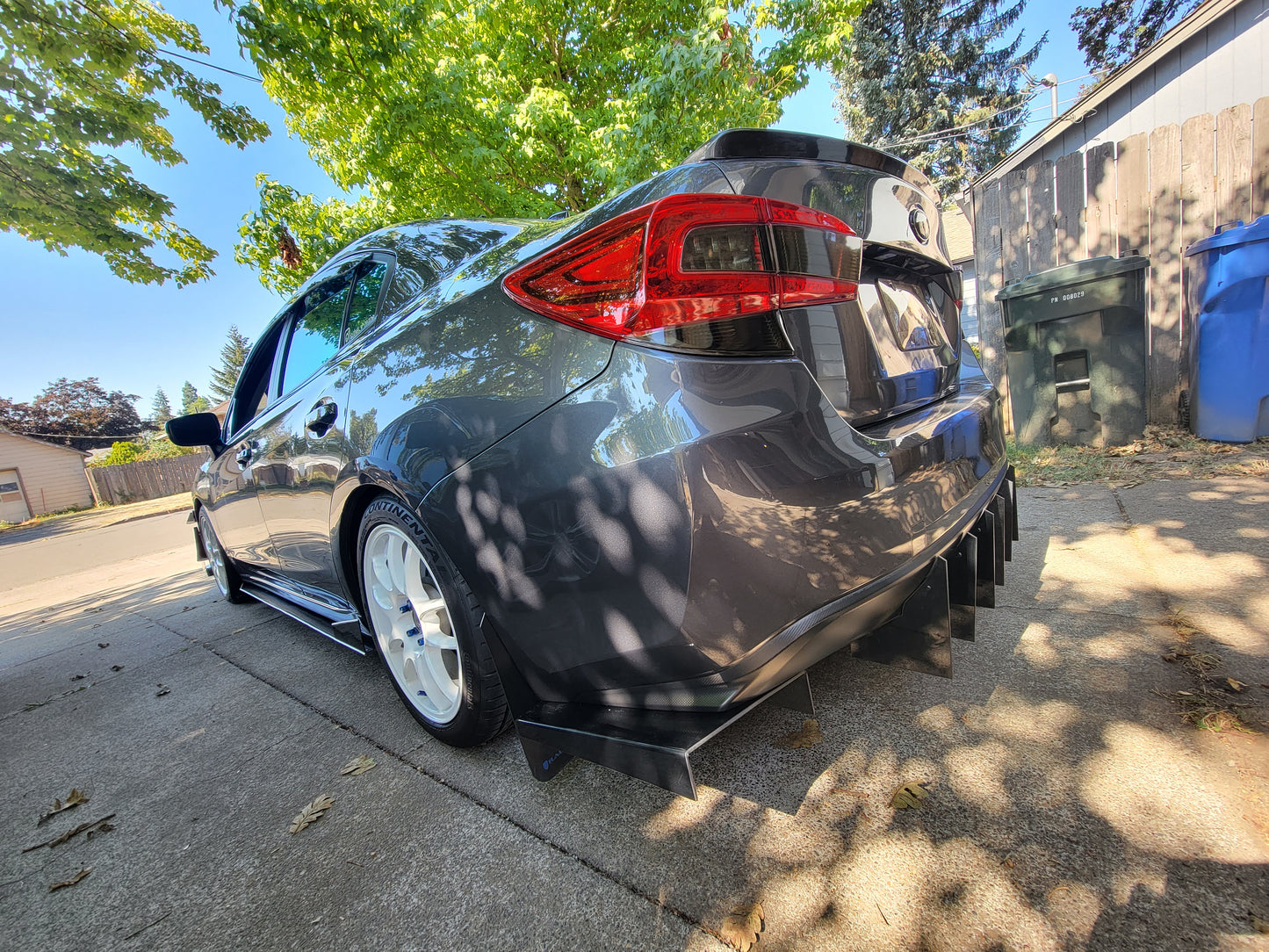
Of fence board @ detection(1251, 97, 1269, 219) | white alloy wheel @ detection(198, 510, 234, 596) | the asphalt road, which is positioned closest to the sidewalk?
the asphalt road

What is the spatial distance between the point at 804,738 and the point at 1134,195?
5.91 metres

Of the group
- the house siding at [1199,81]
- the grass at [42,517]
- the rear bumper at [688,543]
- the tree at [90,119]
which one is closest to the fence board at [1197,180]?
the rear bumper at [688,543]

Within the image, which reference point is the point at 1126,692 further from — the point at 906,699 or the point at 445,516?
the point at 445,516

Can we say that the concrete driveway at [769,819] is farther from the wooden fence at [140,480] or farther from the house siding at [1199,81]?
the wooden fence at [140,480]

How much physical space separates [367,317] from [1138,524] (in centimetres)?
376

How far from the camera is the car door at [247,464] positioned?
9.60 ft

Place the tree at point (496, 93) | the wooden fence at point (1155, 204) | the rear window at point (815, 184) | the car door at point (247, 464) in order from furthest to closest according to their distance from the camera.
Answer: the tree at point (496, 93)
the wooden fence at point (1155, 204)
the car door at point (247, 464)
the rear window at point (815, 184)

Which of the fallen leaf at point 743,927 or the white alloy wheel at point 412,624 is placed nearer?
the fallen leaf at point 743,927

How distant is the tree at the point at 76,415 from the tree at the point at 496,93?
198ft

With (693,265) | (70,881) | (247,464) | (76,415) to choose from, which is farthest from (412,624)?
(76,415)

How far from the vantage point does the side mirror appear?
326 cm

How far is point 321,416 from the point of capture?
2.13 m

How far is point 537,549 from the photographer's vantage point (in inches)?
52.2

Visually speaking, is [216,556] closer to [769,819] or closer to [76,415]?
[769,819]
